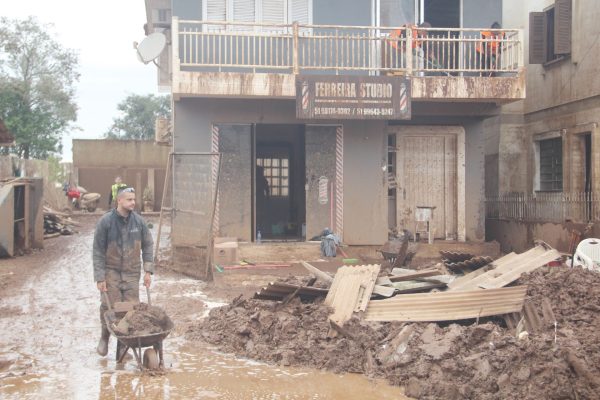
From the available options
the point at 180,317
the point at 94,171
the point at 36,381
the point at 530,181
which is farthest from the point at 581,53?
the point at 94,171

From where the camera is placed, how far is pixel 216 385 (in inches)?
281

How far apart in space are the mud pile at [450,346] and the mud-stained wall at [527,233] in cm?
560

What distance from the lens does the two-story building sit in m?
14.2

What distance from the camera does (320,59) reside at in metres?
14.2

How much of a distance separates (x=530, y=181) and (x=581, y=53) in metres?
4.23

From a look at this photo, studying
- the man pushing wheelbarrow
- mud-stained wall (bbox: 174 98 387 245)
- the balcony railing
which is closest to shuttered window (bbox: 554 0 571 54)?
the balcony railing

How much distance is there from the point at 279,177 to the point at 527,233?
740 cm

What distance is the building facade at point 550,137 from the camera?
15.6 metres

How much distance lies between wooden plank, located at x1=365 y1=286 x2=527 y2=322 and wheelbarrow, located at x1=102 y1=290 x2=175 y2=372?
256cm

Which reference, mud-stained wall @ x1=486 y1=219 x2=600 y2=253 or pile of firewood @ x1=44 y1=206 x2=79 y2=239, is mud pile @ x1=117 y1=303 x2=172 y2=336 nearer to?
mud-stained wall @ x1=486 y1=219 x2=600 y2=253

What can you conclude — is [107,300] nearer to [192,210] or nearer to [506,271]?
[506,271]

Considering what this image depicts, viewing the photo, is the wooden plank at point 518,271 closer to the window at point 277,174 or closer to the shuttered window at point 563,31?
the shuttered window at point 563,31

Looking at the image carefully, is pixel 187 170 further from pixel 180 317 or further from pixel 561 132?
pixel 561 132

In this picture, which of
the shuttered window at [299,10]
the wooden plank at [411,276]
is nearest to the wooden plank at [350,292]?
the wooden plank at [411,276]
